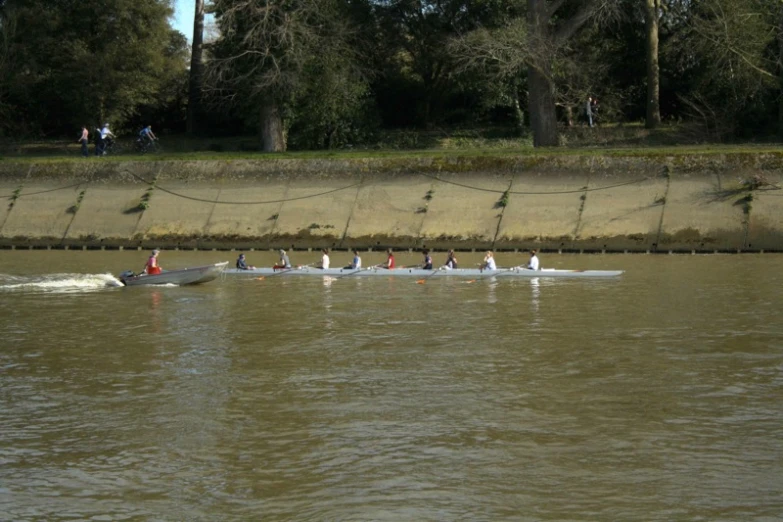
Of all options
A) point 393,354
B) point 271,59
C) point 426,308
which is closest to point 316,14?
point 271,59

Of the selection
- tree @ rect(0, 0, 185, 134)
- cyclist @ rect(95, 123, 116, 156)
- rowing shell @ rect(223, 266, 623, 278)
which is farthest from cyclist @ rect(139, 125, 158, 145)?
rowing shell @ rect(223, 266, 623, 278)

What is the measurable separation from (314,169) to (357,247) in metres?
4.77

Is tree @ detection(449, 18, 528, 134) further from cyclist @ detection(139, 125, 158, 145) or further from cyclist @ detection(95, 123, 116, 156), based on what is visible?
cyclist @ detection(95, 123, 116, 156)

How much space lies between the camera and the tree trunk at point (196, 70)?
1890 inches

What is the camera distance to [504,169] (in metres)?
35.8

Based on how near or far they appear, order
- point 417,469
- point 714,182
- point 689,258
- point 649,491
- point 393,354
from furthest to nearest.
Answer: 1. point 714,182
2. point 689,258
3. point 393,354
4. point 417,469
5. point 649,491

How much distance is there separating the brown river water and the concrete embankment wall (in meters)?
7.09

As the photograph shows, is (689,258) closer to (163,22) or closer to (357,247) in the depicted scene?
(357,247)

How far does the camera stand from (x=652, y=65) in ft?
140

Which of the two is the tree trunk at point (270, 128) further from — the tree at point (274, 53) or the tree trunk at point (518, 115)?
the tree trunk at point (518, 115)

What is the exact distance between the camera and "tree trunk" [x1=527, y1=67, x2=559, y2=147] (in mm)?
41281

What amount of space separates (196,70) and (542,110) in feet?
54.3

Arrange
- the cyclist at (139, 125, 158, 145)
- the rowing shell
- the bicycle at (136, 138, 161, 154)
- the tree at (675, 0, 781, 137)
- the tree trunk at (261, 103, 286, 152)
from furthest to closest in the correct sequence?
the bicycle at (136, 138, 161, 154) → the tree trunk at (261, 103, 286, 152) → the cyclist at (139, 125, 158, 145) → the tree at (675, 0, 781, 137) → the rowing shell

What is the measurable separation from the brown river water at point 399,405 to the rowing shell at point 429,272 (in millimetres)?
1503
